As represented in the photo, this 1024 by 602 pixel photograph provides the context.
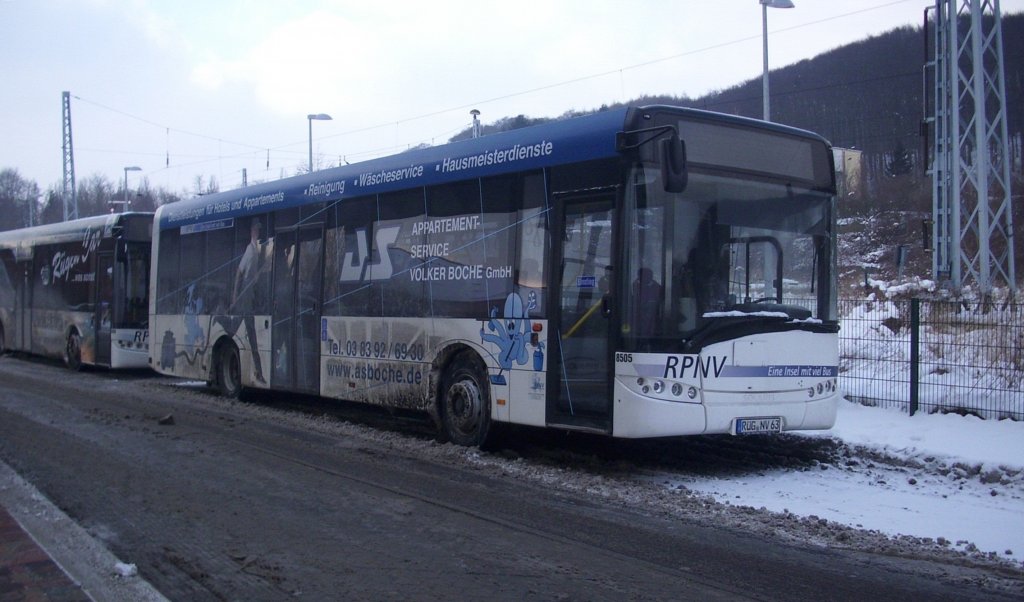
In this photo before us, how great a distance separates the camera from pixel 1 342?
85.0 feet

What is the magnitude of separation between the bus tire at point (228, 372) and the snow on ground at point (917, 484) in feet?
27.3

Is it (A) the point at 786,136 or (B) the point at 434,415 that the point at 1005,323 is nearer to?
(A) the point at 786,136

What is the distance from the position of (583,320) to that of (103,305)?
14204 mm

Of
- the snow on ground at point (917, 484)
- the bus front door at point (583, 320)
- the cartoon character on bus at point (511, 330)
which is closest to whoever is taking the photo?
the snow on ground at point (917, 484)

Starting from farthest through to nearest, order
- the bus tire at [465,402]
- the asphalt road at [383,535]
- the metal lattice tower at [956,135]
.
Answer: the metal lattice tower at [956,135] < the bus tire at [465,402] < the asphalt road at [383,535]

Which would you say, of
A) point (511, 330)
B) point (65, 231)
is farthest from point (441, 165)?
point (65, 231)

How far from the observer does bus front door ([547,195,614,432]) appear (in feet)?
27.4

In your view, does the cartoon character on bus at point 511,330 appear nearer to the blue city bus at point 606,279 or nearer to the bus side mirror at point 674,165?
the blue city bus at point 606,279

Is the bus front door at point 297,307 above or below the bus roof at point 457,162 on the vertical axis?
below

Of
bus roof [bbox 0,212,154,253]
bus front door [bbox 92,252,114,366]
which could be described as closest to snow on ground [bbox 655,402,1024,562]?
bus front door [bbox 92,252,114,366]

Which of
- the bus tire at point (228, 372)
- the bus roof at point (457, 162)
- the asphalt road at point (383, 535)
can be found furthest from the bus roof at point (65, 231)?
the asphalt road at point (383, 535)

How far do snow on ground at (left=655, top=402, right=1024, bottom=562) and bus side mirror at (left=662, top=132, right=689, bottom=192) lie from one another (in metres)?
2.72

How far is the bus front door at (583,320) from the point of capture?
8359 mm

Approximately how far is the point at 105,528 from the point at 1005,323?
9832mm
